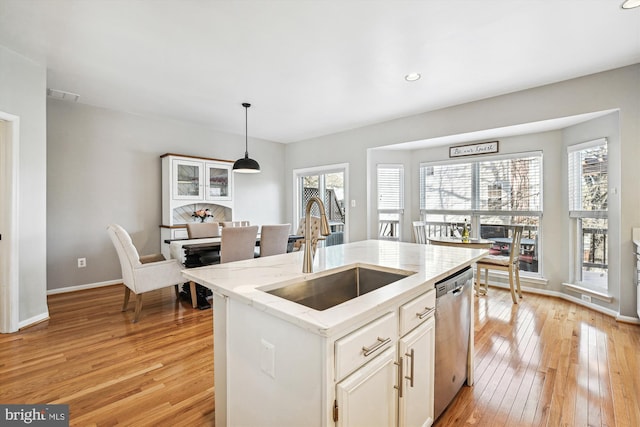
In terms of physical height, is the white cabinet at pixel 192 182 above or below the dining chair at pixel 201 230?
above

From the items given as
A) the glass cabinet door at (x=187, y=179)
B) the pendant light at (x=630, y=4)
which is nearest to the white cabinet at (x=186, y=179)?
the glass cabinet door at (x=187, y=179)

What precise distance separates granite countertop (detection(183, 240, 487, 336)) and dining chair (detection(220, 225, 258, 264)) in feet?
4.53

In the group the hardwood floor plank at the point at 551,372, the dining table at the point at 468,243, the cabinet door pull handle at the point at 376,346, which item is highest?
the dining table at the point at 468,243

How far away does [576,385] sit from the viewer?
197 cm

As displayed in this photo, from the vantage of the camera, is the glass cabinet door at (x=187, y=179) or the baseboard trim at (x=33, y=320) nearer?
the baseboard trim at (x=33, y=320)

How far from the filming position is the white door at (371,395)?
38.3 inches

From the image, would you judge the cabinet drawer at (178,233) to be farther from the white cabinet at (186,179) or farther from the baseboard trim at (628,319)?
the baseboard trim at (628,319)

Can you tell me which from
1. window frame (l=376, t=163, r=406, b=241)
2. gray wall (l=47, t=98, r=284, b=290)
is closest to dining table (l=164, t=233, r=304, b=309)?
gray wall (l=47, t=98, r=284, b=290)

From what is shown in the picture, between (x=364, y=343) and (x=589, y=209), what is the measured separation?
3916mm

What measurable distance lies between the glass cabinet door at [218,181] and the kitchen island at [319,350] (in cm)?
359

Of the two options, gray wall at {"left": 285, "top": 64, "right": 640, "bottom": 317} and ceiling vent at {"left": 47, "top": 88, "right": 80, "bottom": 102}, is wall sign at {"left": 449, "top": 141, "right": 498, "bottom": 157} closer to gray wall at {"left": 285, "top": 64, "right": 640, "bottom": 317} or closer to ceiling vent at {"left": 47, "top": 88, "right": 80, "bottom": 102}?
gray wall at {"left": 285, "top": 64, "right": 640, "bottom": 317}

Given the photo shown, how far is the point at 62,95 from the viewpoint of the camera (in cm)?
368

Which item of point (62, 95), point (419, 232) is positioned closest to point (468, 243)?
point (419, 232)

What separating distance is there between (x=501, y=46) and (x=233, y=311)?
3017mm
